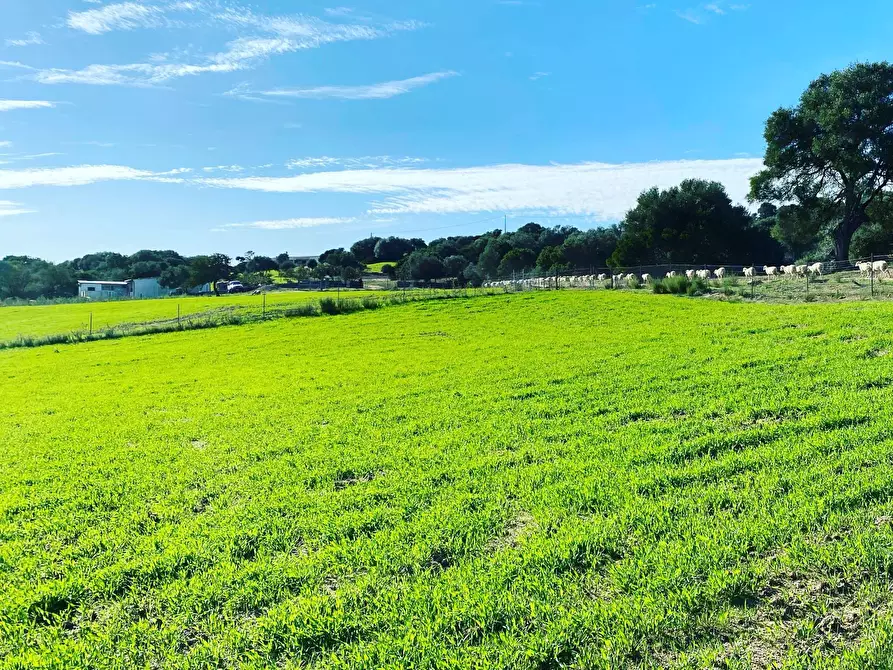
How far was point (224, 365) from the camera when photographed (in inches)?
805

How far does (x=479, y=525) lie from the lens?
519 centimetres

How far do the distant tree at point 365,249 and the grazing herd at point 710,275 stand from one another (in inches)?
3846

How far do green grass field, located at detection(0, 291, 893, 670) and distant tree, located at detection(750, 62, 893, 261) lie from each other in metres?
42.8

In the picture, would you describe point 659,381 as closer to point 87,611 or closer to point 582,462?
point 582,462

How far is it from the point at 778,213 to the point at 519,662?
59806 millimetres

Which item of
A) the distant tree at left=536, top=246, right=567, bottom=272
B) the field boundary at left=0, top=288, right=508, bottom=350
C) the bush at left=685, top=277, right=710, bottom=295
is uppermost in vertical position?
the distant tree at left=536, top=246, right=567, bottom=272

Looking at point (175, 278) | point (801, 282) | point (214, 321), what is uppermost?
point (175, 278)

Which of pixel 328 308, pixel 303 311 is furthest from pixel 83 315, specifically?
pixel 328 308

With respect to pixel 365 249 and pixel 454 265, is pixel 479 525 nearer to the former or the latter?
pixel 454 265

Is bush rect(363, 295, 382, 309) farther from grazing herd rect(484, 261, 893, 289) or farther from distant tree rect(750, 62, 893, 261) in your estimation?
distant tree rect(750, 62, 893, 261)

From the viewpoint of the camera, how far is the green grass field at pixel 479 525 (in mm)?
3623

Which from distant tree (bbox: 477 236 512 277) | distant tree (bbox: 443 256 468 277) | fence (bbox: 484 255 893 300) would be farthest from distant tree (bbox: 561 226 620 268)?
fence (bbox: 484 255 893 300)

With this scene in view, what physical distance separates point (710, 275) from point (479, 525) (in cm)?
4697

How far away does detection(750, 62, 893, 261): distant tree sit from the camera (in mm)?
44156
